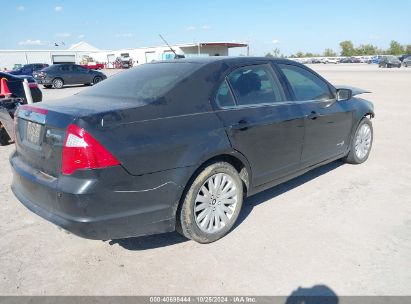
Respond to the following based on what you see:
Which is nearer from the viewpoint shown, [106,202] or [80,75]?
[106,202]

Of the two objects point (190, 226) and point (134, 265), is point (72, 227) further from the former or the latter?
point (190, 226)

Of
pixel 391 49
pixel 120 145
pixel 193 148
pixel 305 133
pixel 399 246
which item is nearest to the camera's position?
pixel 120 145

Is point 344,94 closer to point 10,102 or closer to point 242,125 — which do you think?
point 242,125

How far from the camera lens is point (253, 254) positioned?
3.14 m

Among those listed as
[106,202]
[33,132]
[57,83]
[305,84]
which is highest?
[305,84]

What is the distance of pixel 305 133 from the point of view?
4.14 metres

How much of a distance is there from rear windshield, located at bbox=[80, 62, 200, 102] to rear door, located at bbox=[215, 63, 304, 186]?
0.43m

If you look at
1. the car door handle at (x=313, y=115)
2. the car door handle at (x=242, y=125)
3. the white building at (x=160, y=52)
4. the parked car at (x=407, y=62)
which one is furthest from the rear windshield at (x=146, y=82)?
the parked car at (x=407, y=62)

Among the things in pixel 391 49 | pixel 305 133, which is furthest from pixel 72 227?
pixel 391 49

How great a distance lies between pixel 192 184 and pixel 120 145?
2.51ft

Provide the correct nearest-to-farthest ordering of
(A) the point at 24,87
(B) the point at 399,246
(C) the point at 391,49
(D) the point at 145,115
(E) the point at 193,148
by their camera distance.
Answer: (D) the point at 145,115 → (E) the point at 193,148 → (B) the point at 399,246 → (A) the point at 24,87 → (C) the point at 391,49

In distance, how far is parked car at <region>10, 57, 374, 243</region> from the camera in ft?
8.55

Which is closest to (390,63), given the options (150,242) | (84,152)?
(150,242)

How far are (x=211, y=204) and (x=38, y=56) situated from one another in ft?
246
